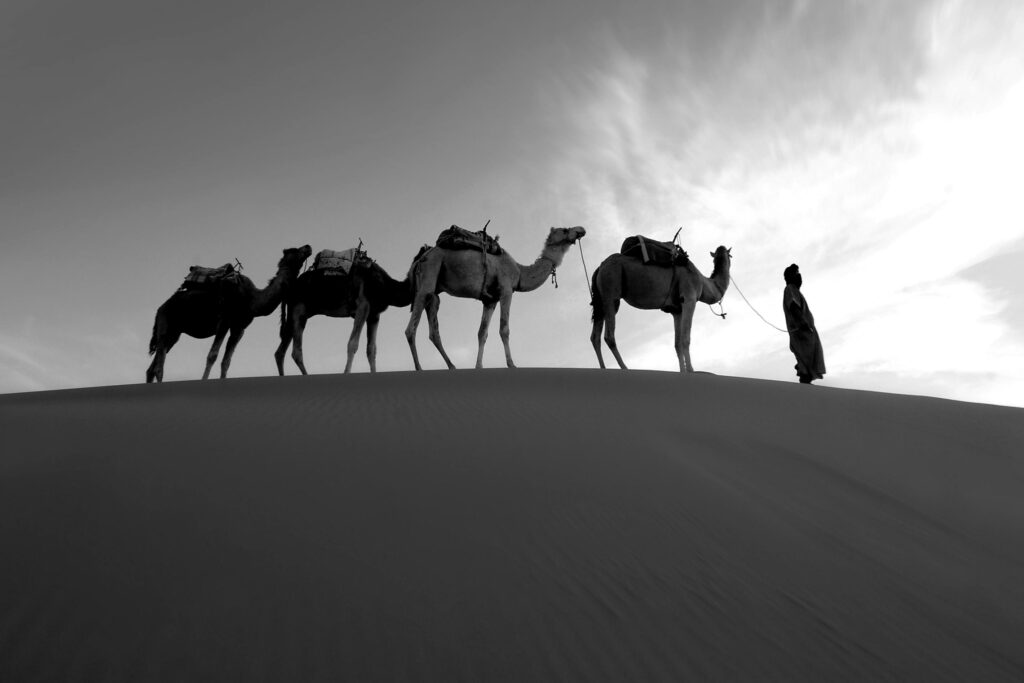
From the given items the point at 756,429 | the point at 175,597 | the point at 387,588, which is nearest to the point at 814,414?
the point at 756,429

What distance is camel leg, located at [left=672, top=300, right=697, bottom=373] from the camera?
11.8 meters

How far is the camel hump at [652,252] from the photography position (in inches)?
468

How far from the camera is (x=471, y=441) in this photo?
4.39 meters

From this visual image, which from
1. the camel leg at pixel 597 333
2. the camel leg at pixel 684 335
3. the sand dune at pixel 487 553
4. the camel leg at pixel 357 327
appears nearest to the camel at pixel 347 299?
the camel leg at pixel 357 327

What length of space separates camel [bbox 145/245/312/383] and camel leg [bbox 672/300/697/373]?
768cm

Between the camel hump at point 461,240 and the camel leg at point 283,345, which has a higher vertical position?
the camel hump at point 461,240

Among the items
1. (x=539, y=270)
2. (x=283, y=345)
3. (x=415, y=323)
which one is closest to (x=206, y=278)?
(x=283, y=345)

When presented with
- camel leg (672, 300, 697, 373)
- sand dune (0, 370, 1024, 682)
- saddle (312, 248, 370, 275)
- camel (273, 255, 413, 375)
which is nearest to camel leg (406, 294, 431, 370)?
camel (273, 255, 413, 375)

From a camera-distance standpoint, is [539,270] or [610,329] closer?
[610,329]

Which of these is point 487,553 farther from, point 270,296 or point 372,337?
point 270,296

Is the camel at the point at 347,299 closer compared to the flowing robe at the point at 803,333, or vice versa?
the flowing robe at the point at 803,333

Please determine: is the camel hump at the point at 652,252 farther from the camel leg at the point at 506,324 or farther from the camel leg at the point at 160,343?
the camel leg at the point at 160,343

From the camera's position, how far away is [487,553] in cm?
267

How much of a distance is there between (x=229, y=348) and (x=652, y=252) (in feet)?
27.4
